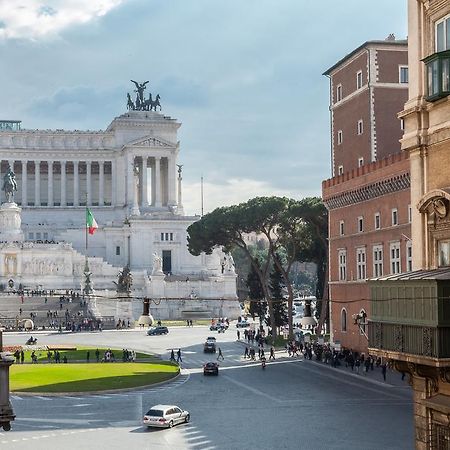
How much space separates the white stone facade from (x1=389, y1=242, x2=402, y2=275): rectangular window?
61.8m

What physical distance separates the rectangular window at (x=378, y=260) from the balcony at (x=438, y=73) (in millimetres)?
36609

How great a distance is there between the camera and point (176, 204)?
13738 centimetres

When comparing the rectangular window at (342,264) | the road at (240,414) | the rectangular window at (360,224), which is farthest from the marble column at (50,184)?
the rectangular window at (360,224)

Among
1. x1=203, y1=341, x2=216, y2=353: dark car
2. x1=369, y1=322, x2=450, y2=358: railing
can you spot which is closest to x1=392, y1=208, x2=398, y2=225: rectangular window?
x1=203, y1=341, x2=216, y2=353: dark car

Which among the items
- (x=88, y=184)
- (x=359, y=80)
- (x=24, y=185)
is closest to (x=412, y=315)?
(x=359, y=80)

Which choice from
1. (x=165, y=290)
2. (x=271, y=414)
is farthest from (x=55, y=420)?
(x=165, y=290)

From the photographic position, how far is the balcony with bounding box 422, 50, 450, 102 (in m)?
19.7

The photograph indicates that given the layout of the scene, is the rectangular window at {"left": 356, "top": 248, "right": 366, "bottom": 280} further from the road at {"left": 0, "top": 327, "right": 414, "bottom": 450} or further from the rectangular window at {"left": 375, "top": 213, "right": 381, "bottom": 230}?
the road at {"left": 0, "top": 327, "right": 414, "bottom": 450}

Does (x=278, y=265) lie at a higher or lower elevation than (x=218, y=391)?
higher

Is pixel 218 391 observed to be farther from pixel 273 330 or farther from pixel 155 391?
pixel 273 330

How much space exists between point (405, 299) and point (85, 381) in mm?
34937

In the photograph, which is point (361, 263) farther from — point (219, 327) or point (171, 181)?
point (171, 181)

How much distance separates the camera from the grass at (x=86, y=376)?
48875 mm

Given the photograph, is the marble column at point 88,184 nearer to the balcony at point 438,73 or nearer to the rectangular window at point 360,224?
the rectangular window at point 360,224
